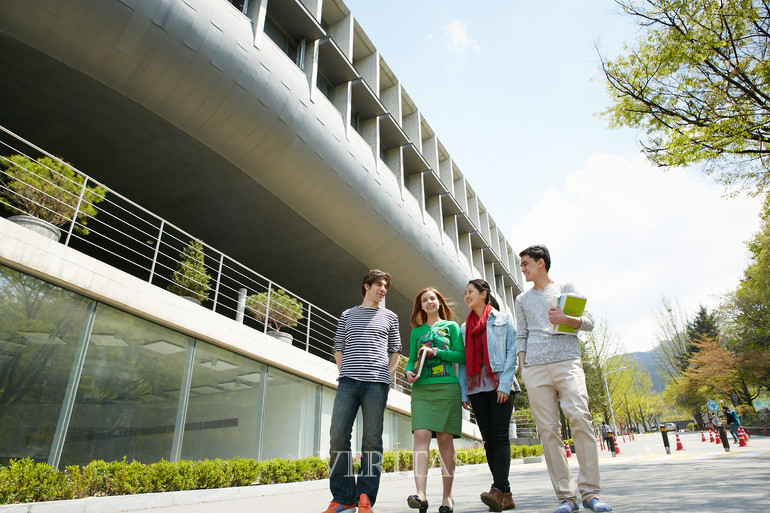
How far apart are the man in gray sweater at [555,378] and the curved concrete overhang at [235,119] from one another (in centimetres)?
975

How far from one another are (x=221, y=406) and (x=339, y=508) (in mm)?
6185

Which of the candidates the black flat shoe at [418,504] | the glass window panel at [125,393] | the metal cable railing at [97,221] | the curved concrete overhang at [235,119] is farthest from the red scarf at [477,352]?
the curved concrete overhang at [235,119]

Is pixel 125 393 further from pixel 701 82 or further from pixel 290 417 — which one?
pixel 701 82

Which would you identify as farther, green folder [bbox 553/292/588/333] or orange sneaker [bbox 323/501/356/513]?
green folder [bbox 553/292/588/333]

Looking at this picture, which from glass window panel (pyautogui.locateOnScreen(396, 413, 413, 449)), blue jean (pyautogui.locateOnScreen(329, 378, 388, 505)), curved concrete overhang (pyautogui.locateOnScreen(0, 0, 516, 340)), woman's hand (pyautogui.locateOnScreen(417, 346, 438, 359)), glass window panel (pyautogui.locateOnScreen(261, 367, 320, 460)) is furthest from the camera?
glass window panel (pyautogui.locateOnScreen(396, 413, 413, 449))

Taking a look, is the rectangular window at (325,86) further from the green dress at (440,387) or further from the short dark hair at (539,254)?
the green dress at (440,387)

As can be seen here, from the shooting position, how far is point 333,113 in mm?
14688

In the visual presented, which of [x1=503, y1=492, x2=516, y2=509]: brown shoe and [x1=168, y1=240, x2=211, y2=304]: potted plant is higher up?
[x1=168, y1=240, x2=211, y2=304]: potted plant

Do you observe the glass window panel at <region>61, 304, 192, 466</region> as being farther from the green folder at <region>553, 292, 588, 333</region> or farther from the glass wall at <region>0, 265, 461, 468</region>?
the green folder at <region>553, 292, 588, 333</region>

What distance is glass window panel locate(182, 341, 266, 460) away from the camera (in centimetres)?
818

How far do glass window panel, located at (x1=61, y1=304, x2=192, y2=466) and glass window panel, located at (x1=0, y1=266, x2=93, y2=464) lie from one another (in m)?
0.32

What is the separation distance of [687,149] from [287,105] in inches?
397

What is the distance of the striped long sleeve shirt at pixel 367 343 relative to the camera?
148 inches

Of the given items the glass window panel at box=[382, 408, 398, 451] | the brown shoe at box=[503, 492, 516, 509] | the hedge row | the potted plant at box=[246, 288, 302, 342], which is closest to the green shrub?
the hedge row
